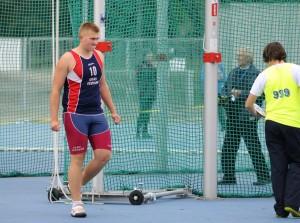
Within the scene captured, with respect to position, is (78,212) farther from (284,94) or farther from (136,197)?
(284,94)

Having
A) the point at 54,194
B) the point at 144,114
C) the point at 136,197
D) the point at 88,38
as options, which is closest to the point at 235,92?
the point at 144,114

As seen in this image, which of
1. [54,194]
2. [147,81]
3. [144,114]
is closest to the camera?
[54,194]

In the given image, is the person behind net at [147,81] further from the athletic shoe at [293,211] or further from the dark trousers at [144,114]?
the athletic shoe at [293,211]

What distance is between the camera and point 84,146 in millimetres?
8836

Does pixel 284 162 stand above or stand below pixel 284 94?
below

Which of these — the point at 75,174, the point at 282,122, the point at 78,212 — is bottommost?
the point at 78,212

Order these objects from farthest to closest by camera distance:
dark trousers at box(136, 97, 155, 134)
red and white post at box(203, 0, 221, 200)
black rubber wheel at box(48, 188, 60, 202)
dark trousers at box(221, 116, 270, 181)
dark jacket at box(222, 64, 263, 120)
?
1. dark trousers at box(136, 97, 155, 134)
2. dark trousers at box(221, 116, 270, 181)
3. dark jacket at box(222, 64, 263, 120)
4. red and white post at box(203, 0, 221, 200)
5. black rubber wheel at box(48, 188, 60, 202)

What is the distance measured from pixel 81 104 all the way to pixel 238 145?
10.7 ft

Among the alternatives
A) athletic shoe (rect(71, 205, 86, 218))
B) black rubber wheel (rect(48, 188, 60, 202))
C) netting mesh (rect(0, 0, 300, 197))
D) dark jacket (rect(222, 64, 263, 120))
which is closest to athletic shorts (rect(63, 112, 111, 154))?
athletic shoe (rect(71, 205, 86, 218))

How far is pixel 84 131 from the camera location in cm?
880

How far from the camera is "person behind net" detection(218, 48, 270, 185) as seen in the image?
1124cm

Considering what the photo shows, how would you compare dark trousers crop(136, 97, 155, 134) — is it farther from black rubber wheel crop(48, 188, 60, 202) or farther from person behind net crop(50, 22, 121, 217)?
person behind net crop(50, 22, 121, 217)

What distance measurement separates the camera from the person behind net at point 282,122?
8.83 m

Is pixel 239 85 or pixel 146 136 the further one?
pixel 146 136
